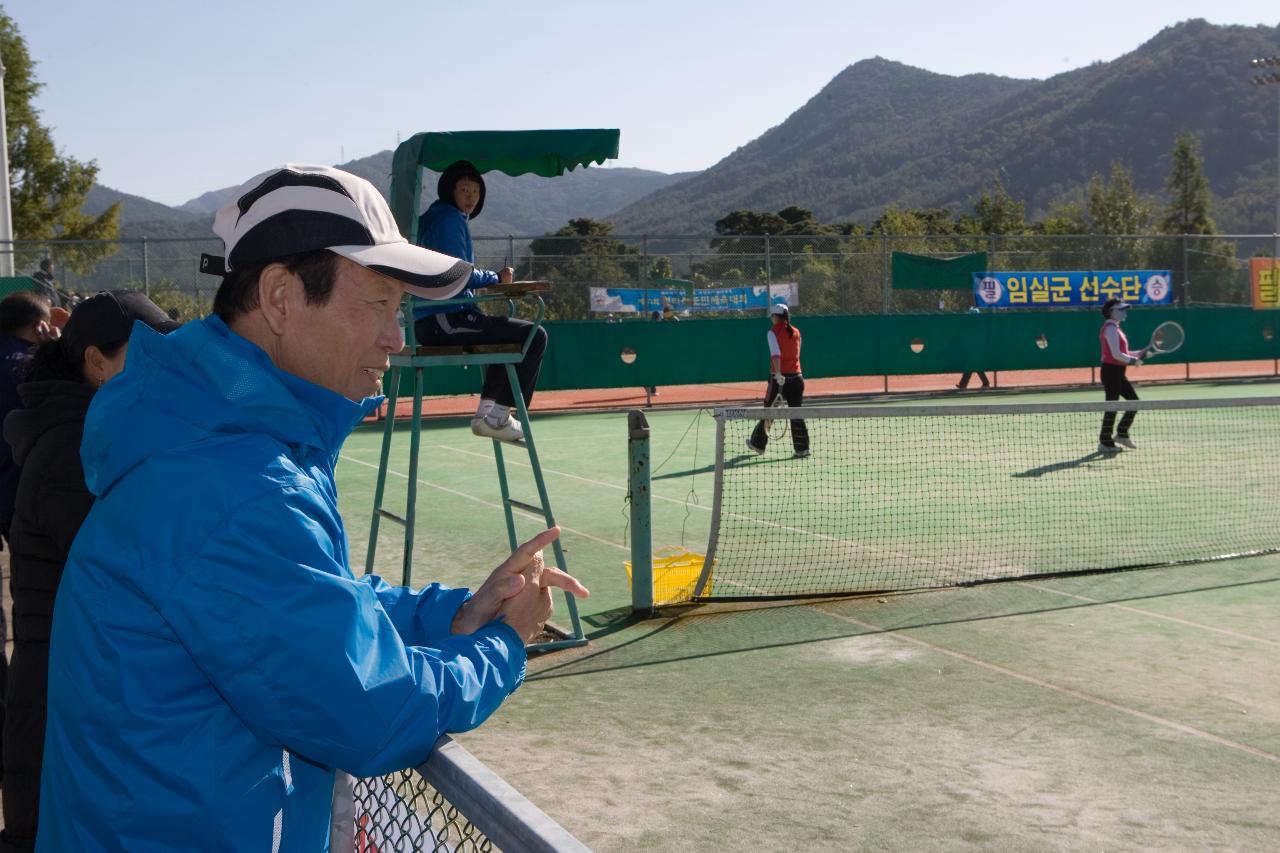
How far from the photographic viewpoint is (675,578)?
8758 millimetres

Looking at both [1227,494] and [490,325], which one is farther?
[1227,494]

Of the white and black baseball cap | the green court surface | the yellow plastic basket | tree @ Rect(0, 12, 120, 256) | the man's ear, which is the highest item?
tree @ Rect(0, 12, 120, 256)

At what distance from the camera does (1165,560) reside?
32.3 feet

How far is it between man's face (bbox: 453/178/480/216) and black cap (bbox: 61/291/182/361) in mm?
2703

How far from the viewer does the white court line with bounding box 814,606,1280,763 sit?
18.8 feet

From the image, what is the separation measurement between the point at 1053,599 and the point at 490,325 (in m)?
4.31

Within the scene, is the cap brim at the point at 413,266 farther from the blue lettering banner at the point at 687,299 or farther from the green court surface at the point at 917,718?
the blue lettering banner at the point at 687,299

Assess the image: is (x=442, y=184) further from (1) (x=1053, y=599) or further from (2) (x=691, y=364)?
(2) (x=691, y=364)

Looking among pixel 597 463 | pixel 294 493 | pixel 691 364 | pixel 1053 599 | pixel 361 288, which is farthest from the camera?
pixel 691 364

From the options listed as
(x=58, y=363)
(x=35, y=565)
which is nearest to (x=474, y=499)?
(x=58, y=363)

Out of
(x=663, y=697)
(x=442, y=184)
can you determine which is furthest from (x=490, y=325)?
(x=663, y=697)

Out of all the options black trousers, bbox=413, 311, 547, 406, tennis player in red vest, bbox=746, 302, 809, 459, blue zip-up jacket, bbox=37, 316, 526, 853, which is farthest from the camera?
tennis player in red vest, bbox=746, 302, 809, 459

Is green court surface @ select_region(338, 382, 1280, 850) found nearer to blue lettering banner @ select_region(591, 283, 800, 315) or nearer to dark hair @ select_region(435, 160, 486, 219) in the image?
dark hair @ select_region(435, 160, 486, 219)

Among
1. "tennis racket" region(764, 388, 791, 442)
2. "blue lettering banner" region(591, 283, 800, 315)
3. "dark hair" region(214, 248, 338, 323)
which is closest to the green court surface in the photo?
"dark hair" region(214, 248, 338, 323)
